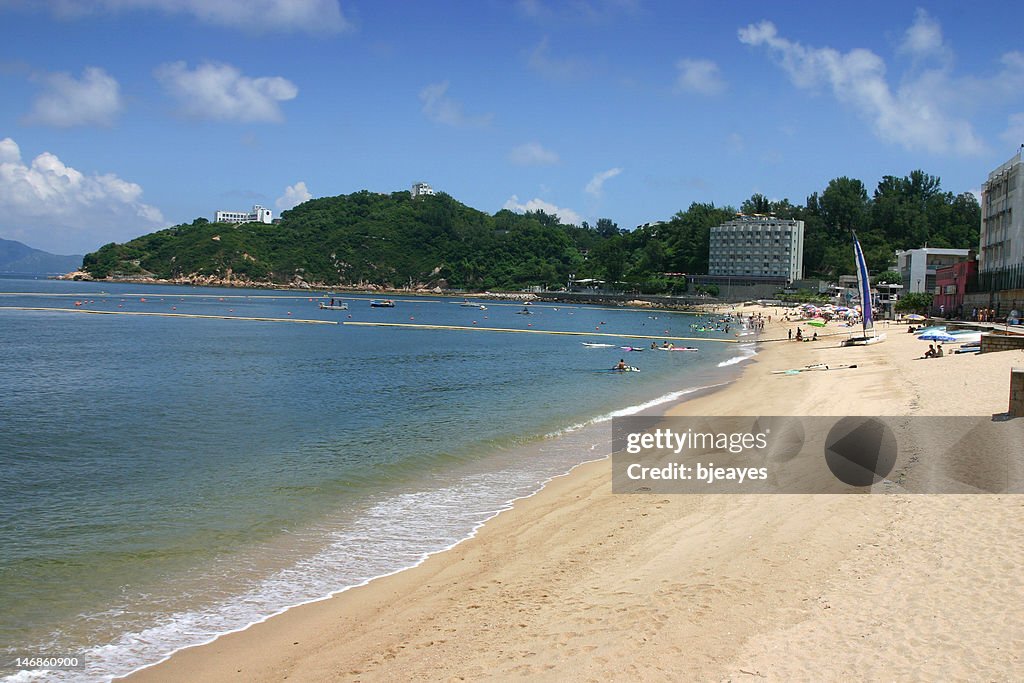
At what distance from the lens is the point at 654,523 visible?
1191cm

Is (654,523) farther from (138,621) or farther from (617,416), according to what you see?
(617,416)

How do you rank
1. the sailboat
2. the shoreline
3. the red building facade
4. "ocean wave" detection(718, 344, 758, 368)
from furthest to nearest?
the red building facade, "ocean wave" detection(718, 344, 758, 368), the sailboat, the shoreline

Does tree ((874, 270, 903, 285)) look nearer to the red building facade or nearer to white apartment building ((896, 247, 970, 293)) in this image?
white apartment building ((896, 247, 970, 293))

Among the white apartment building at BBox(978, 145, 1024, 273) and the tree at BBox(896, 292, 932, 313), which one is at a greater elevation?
the white apartment building at BBox(978, 145, 1024, 273)

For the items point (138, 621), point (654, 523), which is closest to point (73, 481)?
point (138, 621)

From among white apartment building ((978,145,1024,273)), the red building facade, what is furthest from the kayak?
the red building facade

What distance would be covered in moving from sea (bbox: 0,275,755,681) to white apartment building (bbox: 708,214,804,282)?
125 metres

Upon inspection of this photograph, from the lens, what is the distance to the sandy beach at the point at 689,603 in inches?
278

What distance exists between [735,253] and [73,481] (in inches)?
6247

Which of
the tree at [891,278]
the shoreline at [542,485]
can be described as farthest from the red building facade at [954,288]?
the shoreline at [542,485]

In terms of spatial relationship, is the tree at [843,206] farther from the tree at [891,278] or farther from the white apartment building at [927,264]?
the white apartment building at [927,264]

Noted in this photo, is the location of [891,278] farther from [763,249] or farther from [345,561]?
[345,561]

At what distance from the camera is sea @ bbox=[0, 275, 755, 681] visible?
32.4 ft

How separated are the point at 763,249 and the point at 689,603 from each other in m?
160
